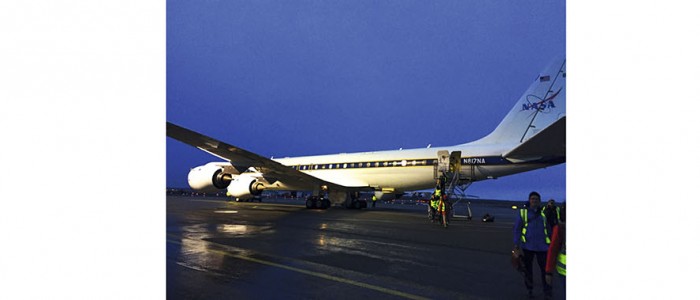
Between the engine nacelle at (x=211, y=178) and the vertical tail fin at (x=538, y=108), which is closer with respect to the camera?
the vertical tail fin at (x=538, y=108)

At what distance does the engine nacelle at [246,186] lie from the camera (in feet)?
80.1

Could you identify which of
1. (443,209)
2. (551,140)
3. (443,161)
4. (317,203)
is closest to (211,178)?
(317,203)

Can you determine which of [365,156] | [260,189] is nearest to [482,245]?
[365,156]

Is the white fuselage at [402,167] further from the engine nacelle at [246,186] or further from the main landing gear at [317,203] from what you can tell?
the engine nacelle at [246,186]

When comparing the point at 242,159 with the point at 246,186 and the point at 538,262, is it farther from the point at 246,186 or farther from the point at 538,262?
the point at 538,262

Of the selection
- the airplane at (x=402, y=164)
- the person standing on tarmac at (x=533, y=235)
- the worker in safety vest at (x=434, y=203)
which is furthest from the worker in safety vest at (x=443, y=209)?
the person standing on tarmac at (x=533, y=235)

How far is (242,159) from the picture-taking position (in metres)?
19.8

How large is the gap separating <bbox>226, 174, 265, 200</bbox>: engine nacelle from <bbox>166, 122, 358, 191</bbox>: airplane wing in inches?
79.4

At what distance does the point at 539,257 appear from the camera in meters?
5.24

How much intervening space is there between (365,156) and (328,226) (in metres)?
10.8

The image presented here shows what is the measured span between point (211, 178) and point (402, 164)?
1157 centimetres

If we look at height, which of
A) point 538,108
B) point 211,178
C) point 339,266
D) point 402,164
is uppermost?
point 538,108

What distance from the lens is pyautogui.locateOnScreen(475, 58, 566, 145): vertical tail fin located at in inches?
731

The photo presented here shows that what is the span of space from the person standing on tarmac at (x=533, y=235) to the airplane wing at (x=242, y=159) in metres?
12.2
